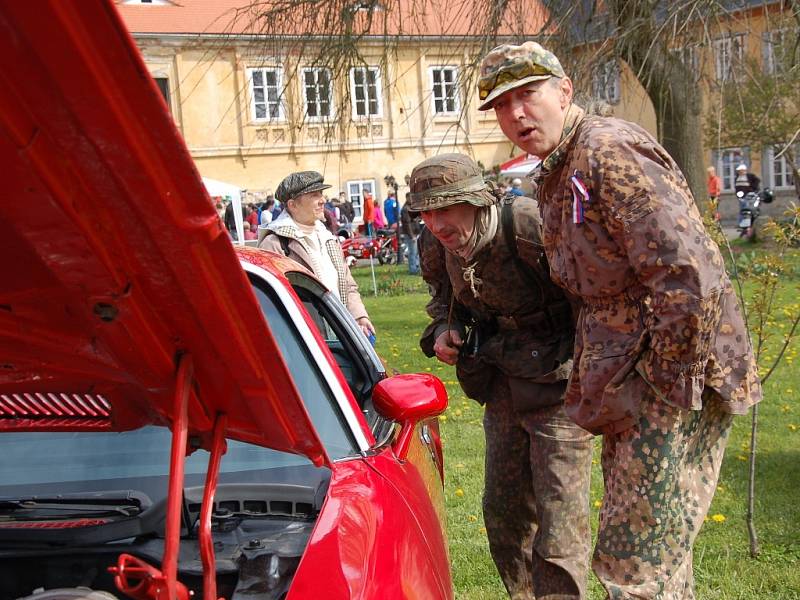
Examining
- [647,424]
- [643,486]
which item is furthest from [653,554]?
[647,424]

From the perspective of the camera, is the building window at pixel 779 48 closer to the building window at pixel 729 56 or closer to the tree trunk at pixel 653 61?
the building window at pixel 729 56

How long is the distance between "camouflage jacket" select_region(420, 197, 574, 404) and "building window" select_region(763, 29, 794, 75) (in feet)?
12.6

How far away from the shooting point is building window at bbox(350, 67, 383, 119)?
A: 7.94m

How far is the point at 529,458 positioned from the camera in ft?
12.3

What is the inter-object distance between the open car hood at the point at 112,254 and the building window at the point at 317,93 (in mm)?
Answer: 5863

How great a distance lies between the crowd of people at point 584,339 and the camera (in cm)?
258

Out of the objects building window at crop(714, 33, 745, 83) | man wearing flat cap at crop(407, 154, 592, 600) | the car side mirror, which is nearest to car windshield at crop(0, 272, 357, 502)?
the car side mirror

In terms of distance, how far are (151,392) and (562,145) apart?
1.43m

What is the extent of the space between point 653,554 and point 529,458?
3.72 ft

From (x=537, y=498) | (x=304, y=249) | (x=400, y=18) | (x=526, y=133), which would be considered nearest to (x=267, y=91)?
(x=400, y=18)

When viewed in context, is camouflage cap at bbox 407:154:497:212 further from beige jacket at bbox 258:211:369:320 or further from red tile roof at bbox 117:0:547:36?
red tile roof at bbox 117:0:547:36

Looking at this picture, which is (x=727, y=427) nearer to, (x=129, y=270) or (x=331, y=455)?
(x=331, y=455)

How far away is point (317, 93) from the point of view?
7.94 meters

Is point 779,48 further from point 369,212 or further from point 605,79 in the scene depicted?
point 369,212
